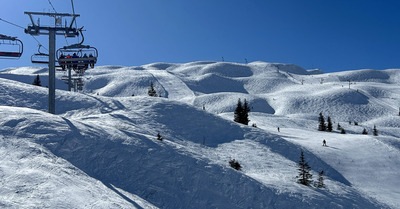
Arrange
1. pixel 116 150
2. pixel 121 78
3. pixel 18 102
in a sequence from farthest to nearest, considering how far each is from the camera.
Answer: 1. pixel 121 78
2. pixel 18 102
3. pixel 116 150

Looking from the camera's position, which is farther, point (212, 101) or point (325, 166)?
point (212, 101)

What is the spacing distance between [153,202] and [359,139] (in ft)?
82.9

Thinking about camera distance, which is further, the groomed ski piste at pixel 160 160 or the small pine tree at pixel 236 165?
the small pine tree at pixel 236 165

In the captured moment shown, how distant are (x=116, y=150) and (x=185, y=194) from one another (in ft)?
13.7

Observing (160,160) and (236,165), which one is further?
(236,165)

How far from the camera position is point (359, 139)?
29.2 metres

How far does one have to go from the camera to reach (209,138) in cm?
2242

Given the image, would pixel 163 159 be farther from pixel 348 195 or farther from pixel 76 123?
pixel 348 195

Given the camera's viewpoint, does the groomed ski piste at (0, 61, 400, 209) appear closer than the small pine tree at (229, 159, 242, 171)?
Yes

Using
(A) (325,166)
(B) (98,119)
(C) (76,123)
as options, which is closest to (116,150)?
(C) (76,123)

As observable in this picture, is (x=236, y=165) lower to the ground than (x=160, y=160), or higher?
lower

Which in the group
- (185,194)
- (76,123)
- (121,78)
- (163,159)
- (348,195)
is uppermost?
(121,78)

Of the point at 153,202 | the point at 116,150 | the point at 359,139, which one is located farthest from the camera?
the point at 359,139

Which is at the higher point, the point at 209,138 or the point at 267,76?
the point at 267,76
